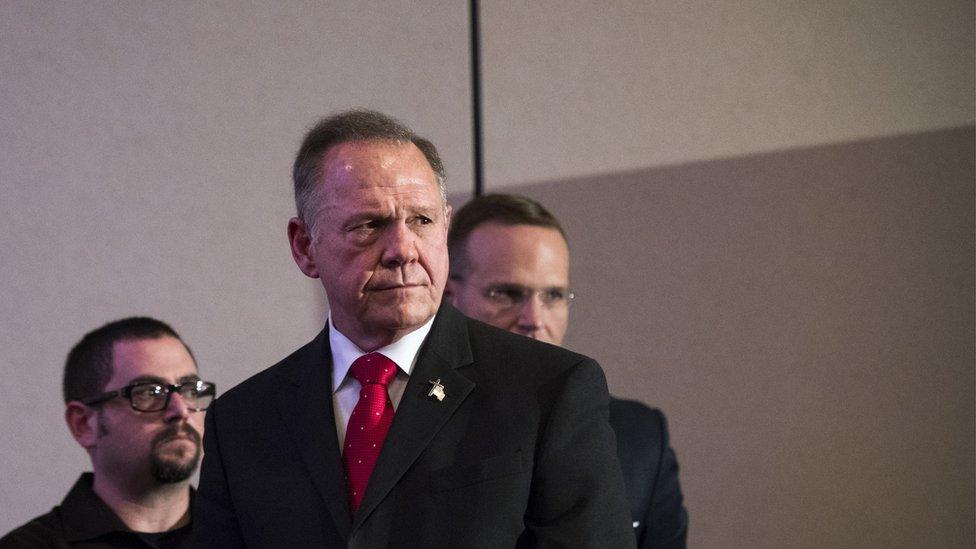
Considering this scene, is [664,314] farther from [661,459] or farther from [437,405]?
[437,405]

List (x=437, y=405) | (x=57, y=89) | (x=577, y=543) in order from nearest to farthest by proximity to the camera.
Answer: (x=577, y=543), (x=437, y=405), (x=57, y=89)

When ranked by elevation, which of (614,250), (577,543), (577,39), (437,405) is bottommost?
(577,543)

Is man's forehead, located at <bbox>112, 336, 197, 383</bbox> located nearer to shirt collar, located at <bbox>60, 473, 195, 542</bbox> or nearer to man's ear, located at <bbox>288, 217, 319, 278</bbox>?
shirt collar, located at <bbox>60, 473, 195, 542</bbox>

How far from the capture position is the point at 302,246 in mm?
1598

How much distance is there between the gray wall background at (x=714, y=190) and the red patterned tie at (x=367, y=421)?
2055 mm

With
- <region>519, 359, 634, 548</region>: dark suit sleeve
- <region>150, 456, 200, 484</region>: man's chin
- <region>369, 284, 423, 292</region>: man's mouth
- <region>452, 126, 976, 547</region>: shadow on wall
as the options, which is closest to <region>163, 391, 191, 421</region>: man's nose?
<region>150, 456, 200, 484</region>: man's chin

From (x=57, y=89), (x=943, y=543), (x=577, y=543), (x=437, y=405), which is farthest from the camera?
(x=943, y=543)

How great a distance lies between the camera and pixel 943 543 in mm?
3596

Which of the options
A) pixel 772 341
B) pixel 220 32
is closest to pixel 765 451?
pixel 772 341

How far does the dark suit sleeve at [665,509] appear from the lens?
7.89 feet

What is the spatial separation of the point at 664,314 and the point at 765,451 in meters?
0.53

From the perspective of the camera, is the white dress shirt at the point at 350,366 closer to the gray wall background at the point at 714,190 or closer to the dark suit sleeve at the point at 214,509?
the dark suit sleeve at the point at 214,509

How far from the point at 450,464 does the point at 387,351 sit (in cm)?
18

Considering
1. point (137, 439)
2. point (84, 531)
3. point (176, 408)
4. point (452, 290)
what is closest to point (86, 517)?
point (84, 531)
